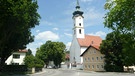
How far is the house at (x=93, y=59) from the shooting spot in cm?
6488

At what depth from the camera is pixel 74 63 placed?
90.5m

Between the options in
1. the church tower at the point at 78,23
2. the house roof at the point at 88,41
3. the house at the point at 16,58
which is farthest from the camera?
the church tower at the point at 78,23

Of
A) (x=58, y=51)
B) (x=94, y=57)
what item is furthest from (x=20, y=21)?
(x=58, y=51)

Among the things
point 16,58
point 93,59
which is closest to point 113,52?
point 93,59

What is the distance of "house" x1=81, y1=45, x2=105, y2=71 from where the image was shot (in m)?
64.9

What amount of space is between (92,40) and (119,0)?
8072 centimetres

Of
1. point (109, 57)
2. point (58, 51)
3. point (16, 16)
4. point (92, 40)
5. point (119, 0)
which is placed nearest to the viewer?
point (119, 0)

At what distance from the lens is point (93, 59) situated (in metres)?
68.3

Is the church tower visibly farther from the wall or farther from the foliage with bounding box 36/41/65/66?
the wall

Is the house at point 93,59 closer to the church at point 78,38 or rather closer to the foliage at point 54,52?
the foliage at point 54,52

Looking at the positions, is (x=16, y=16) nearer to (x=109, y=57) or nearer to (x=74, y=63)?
(x=109, y=57)

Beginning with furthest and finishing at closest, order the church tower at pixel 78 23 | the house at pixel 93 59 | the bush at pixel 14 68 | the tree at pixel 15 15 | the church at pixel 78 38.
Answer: the church tower at pixel 78 23
the church at pixel 78 38
the house at pixel 93 59
the bush at pixel 14 68
the tree at pixel 15 15

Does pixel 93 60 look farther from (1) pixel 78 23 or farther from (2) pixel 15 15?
(2) pixel 15 15

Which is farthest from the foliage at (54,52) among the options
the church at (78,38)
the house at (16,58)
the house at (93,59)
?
the house at (16,58)
